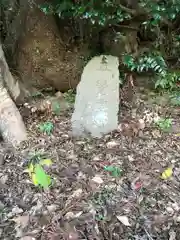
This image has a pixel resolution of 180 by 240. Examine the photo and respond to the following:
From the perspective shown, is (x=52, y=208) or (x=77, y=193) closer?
(x=52, y=208)

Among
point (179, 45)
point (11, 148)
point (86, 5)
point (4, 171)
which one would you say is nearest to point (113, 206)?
point (4, 171)

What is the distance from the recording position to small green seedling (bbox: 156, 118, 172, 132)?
11.5ft

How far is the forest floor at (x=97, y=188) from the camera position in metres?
2.37

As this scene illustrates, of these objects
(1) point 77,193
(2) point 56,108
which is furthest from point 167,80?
(1) point 77,193

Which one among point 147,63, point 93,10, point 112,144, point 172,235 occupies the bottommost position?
point 172,235

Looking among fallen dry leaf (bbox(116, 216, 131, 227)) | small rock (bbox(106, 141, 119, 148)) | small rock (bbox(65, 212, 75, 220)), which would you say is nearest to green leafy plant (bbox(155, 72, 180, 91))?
small rock (bbox(106, 141, 119, 148))

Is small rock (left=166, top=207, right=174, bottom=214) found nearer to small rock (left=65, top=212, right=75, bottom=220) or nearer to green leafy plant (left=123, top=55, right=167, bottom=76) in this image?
small rock (left=65, top=212, right=75, bottom=220)

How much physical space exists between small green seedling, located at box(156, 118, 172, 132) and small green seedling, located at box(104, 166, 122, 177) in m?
0.85

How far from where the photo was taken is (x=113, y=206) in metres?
2.54

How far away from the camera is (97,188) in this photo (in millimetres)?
2709

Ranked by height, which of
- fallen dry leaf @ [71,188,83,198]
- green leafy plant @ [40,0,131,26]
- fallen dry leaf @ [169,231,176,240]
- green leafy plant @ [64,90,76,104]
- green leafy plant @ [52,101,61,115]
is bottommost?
fallen dry leaf @ [169,231,176,240]

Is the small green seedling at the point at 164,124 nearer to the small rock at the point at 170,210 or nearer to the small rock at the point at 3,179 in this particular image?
the small rock at the point at 170,210

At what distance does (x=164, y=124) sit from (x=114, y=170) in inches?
37.1

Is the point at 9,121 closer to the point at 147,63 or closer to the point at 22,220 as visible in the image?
the point at 22,220
